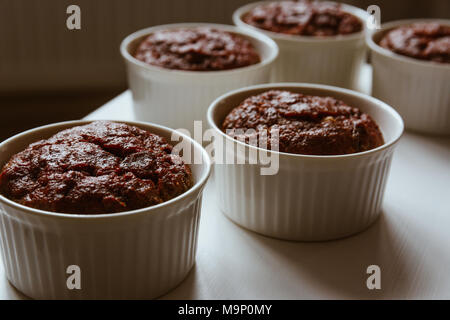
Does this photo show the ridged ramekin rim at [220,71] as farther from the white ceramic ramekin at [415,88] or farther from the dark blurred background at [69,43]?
the dark blurred background at [69,43]

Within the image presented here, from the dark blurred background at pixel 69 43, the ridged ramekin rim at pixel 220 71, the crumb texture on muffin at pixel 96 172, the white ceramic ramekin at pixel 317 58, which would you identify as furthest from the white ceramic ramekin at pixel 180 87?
the dark blurred background at pixel 69 43

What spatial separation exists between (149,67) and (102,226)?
2.46ft

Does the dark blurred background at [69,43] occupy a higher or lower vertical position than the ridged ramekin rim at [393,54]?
lower

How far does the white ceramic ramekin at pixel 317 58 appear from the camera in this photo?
1.79m

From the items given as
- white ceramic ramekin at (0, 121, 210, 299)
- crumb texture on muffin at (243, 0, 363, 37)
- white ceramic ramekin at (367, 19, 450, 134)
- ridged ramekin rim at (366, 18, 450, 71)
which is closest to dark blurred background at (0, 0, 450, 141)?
crumb texture on muffin at (243, 0, 363, 37)

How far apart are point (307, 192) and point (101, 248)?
17.4 inches

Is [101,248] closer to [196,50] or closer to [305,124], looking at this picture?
[305,124]

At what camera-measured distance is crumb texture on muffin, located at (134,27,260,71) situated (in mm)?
1586

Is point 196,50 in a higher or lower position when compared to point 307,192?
higher

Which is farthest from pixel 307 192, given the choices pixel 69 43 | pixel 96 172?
pixel 69 43

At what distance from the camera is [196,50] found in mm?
1606

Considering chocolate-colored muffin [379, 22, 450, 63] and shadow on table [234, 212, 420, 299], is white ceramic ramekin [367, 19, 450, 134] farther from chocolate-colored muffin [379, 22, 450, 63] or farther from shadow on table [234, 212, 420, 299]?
shadow on table [234, 212, 420, 299]

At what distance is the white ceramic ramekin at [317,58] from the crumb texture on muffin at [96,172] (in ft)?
2.68
